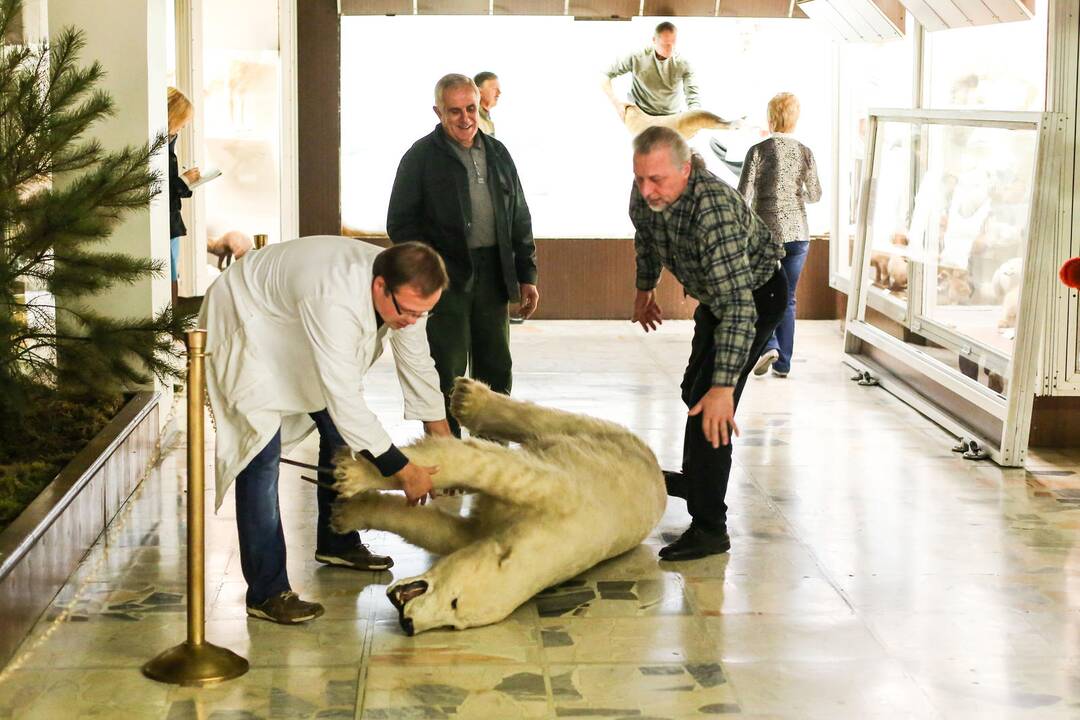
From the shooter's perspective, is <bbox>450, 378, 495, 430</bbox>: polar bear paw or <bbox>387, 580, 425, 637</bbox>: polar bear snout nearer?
<bbox>387, 580, 425, 637</bbox>: polar bear snout

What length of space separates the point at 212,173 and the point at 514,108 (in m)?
4.06

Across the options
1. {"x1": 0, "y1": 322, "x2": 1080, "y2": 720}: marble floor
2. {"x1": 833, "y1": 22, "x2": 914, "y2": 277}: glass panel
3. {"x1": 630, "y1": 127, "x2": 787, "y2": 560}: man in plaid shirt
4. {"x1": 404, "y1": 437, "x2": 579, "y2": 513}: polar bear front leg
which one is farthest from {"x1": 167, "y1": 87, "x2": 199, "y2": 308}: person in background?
{"x1": 833, "y1": 22, "x2": 914, "y2": 277}: glass panel

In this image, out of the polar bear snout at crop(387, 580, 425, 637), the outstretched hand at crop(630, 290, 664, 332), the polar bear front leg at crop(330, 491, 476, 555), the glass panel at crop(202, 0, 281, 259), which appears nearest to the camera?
the polar bear snout at crop(387, 580, 425, 637)

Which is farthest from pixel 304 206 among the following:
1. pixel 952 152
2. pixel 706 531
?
pixel 706 531

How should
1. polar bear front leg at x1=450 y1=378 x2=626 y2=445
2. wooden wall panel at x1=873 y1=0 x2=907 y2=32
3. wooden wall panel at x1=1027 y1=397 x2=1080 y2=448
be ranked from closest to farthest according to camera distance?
polar bear front leg at x1=450 y1=378 x2=626 y2=445 → wooden wall panel at x1=1027 y1=397 x2=1080 y2=448 → wooden wall panel at x1=873 y1=0 x2=907 y2=32

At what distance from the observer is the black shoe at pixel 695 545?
5.35 metres

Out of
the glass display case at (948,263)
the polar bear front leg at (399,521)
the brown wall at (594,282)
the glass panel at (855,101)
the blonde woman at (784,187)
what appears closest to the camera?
the polar bear front leg at (399,521)

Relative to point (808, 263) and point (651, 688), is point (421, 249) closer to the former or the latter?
point (651, 688)

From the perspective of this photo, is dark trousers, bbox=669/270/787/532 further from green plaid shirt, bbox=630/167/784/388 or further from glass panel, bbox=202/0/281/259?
glass panel, bbox=202/0/281/259

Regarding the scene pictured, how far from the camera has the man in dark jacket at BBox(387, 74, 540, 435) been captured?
6.30 m

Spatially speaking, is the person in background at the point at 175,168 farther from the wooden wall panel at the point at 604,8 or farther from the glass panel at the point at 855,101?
the glass panel at the point at 855,101

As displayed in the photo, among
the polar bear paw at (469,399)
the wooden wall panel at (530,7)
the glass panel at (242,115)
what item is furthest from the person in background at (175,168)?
the wooden wall panel at (530,7)

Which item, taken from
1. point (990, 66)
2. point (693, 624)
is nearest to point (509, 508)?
point (693, 624)

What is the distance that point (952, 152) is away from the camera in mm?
8055
